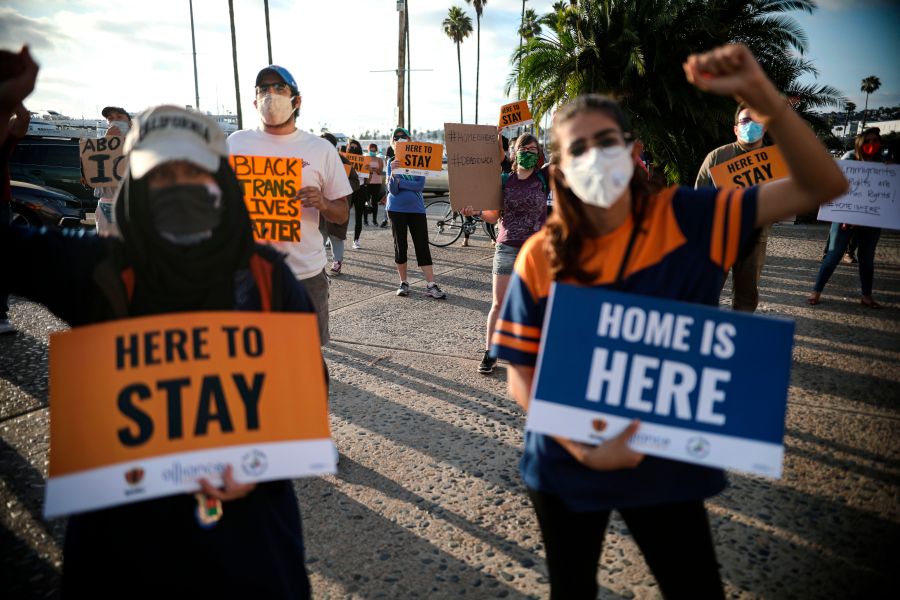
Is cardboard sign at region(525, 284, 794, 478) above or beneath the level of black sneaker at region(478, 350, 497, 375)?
above

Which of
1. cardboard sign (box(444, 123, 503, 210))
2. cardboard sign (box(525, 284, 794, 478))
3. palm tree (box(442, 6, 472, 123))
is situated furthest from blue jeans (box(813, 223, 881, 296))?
palm tree (box(442, 6, 472, 123))

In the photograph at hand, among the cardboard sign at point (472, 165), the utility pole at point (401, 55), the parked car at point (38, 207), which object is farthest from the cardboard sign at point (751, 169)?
the utility pole at point (401, 55)

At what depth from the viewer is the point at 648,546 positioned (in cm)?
159

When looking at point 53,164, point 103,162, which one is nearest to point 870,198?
point 103,162

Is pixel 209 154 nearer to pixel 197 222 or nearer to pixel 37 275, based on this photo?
pixel 197 222

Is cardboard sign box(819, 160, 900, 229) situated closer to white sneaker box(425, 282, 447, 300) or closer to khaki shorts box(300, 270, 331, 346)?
white sneaker box(425, 282, 447, 300)

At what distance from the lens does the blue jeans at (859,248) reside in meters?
6.44

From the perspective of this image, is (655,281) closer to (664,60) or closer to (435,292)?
(435,292)

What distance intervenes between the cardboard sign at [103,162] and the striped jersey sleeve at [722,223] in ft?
18.3

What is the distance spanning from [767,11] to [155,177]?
15367 millimetres

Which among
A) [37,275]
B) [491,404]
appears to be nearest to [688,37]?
[491,404]

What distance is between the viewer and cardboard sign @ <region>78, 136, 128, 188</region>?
17.9 ft

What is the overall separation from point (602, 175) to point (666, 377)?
609 mm

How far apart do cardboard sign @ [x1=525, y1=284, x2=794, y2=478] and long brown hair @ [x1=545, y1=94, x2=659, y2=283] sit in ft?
0.33
